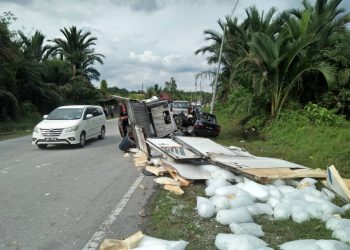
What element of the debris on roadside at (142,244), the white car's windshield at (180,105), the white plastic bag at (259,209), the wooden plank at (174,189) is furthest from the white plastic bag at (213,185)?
the white car's windshield at (180,105)

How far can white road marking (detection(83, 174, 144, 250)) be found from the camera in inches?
189

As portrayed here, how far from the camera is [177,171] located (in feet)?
26.1

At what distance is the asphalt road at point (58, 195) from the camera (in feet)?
16.7

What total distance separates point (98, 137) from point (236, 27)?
51.6 feet

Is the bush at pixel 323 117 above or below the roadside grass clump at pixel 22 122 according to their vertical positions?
above

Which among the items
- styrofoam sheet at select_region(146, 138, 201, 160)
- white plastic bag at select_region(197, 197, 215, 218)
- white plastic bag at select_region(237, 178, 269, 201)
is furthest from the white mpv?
white plastic bag at select_region(197, 197, 215, 218)

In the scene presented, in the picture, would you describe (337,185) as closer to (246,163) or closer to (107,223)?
(246,163)

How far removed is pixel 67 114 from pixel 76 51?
35.4 meters

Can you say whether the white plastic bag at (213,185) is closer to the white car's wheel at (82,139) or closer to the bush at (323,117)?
the white car's wheel at (82,139)

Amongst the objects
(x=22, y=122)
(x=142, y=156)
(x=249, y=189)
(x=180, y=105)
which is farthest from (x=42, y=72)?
(x=249, y=189)

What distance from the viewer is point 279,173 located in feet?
24.9

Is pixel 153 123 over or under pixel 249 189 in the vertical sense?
over

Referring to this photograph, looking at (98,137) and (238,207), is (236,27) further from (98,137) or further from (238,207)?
(238,207)

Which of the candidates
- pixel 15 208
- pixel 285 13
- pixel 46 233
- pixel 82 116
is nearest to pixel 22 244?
pixel 46 233
